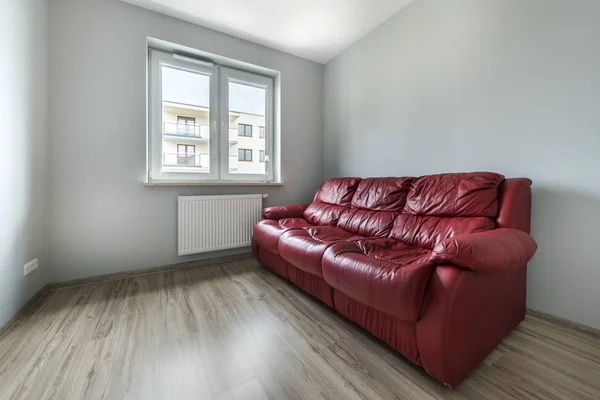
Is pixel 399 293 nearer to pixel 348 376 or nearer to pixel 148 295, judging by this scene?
pixel 348 376

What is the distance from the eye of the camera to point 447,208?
1721 mm

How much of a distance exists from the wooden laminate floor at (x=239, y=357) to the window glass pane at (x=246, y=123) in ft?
5.70

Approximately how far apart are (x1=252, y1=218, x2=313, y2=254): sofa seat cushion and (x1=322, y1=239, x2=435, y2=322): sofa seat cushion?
26.8 inches

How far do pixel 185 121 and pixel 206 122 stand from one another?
0.22m

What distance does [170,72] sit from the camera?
2613mm

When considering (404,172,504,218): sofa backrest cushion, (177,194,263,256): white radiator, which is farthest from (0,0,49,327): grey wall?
(404,172,504,218): sofa backrest cushion

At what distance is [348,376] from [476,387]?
551 millimetres

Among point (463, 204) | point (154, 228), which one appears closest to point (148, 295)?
point (154, 228)

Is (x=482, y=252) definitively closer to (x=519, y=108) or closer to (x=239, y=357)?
(x=239, y=357)

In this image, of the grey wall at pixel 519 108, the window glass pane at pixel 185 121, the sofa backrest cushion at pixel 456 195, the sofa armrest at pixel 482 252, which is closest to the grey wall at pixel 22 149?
the window glass pane at pixel 185 121

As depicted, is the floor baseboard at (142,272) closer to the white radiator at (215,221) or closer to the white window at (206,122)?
the white radiator at (215,221)

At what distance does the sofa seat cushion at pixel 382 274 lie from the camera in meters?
1.06

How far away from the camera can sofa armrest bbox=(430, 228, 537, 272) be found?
982 mm

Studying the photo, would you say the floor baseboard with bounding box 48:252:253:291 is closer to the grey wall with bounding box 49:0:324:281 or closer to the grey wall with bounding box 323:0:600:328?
the grey wall with bounding box 49:0:324:281
